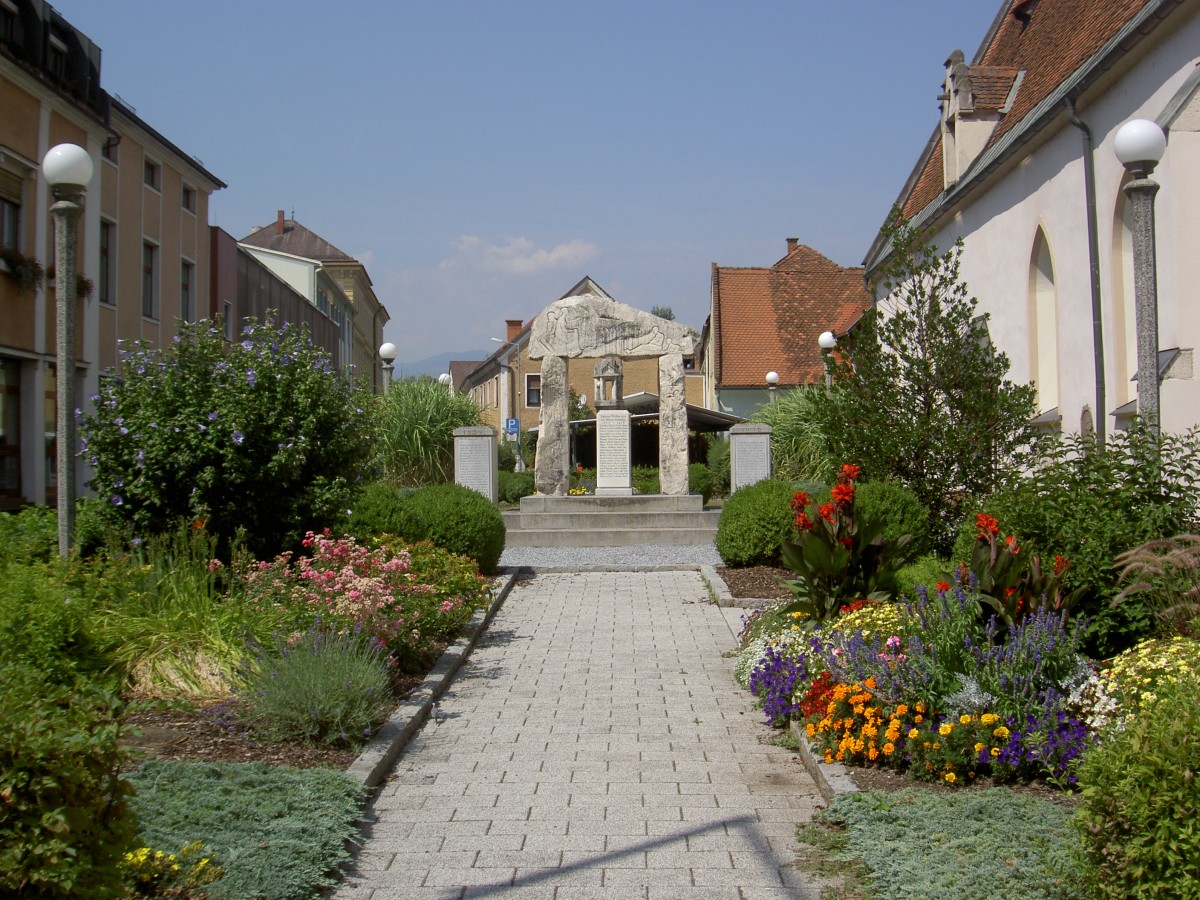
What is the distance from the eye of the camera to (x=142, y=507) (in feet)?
33.3

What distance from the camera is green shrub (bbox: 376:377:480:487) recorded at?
27422 millimetres

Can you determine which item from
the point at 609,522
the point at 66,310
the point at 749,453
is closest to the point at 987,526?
the point at 66,310

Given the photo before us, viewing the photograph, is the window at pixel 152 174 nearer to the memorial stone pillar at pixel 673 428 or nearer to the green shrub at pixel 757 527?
the memorial stone pillar at pixel 673 428

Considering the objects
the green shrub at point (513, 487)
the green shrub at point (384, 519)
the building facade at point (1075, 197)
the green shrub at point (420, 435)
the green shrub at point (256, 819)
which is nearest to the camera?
the green shrub at point (256, 819)

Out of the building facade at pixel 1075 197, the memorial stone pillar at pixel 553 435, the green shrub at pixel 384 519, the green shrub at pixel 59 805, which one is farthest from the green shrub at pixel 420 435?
the green shrub at pixel 59 805

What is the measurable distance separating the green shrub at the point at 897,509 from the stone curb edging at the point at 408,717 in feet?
14.2

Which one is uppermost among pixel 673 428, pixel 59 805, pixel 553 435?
pixel 673 428

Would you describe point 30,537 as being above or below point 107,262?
below

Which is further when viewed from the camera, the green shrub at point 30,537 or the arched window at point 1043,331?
the arched window at point 1043,331

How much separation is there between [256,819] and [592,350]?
59.6 ft

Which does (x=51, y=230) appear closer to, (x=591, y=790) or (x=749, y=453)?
(x=749, y=453)

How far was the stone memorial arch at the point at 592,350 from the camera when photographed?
22469 mm

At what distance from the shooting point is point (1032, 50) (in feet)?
68.7

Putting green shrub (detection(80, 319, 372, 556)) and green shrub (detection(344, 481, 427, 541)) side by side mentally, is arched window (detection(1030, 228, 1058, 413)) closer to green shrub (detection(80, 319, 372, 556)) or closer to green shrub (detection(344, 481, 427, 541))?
green shrub (detection(344, 481, 427, 541))
